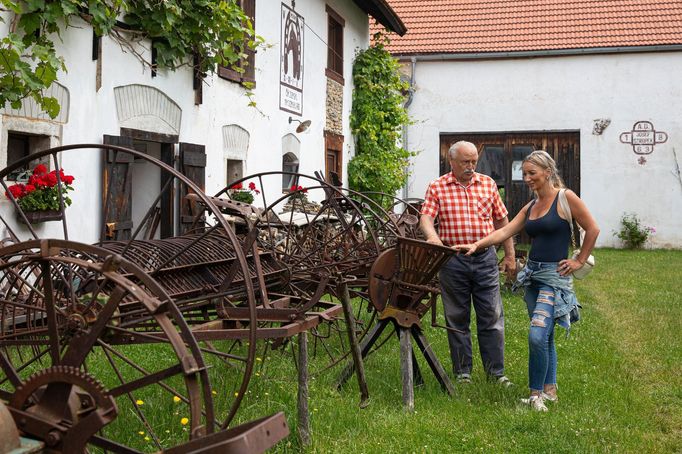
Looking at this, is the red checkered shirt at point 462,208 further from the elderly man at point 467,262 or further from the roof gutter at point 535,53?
the roof gutter at point 535,53

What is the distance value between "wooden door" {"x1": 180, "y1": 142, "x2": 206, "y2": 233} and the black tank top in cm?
463

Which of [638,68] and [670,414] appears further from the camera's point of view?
[638,68]

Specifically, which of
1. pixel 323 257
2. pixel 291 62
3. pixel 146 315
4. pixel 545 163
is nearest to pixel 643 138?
pixel 291 62

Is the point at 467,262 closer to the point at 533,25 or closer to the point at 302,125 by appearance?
the point at 302,125

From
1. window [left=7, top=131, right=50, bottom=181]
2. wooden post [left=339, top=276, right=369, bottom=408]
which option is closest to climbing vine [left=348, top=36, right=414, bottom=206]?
window [left=7, top=131, right=50, bottom=181]

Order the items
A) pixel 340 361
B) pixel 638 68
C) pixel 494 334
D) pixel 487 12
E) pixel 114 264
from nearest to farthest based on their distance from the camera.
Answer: pixel 114 264
pixel 494 334
pixel 340 361
pixel 638 68
pixel 487 12

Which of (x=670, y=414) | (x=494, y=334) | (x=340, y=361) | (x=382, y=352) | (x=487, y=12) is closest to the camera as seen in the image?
(x=670, y=414)

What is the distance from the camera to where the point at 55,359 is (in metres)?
2.96

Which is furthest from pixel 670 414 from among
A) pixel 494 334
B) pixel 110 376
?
pixel 110 376

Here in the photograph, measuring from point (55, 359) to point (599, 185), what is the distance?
18.2 m

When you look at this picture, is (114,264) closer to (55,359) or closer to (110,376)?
(55,359)

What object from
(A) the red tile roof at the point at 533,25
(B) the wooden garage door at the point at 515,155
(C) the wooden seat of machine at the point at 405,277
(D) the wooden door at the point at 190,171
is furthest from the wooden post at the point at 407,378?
(A) the red tile roof at the point at 533,25

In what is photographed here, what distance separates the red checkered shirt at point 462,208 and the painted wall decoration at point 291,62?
6.40 meters

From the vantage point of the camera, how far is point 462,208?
6.21m
